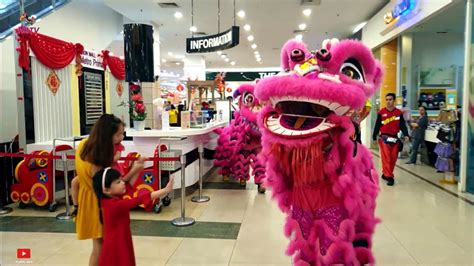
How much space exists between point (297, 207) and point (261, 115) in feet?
1.99

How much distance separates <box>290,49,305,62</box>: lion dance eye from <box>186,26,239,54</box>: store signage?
4.35 metres

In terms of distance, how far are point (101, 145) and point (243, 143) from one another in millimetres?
3613

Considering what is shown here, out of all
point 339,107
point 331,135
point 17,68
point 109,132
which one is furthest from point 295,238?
point 17,68

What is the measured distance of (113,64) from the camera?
8102mm

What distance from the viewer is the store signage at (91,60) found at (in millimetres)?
6871

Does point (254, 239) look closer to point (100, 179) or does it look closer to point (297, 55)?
point (100, 179)

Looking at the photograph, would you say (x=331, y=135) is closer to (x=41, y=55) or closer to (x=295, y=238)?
(x=295, y=238)

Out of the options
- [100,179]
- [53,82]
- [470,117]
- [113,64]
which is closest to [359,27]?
[470,117]

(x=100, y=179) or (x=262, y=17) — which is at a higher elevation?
(x=262, y=17)

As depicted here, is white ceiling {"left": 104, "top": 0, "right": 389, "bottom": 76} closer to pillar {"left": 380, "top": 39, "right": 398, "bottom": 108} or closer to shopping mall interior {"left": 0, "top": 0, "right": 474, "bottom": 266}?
shopping mall interior {"left": 0, "top": 0, "right": 474, "bottom": 266}

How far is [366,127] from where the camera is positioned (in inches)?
465

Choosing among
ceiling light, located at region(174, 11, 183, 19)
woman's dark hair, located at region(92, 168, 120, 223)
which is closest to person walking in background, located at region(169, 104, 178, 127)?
ceiling light, located at region(174, 11, 183, 19)

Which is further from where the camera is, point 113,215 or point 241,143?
point 241,143

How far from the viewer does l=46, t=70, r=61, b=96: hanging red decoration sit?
231 inches
